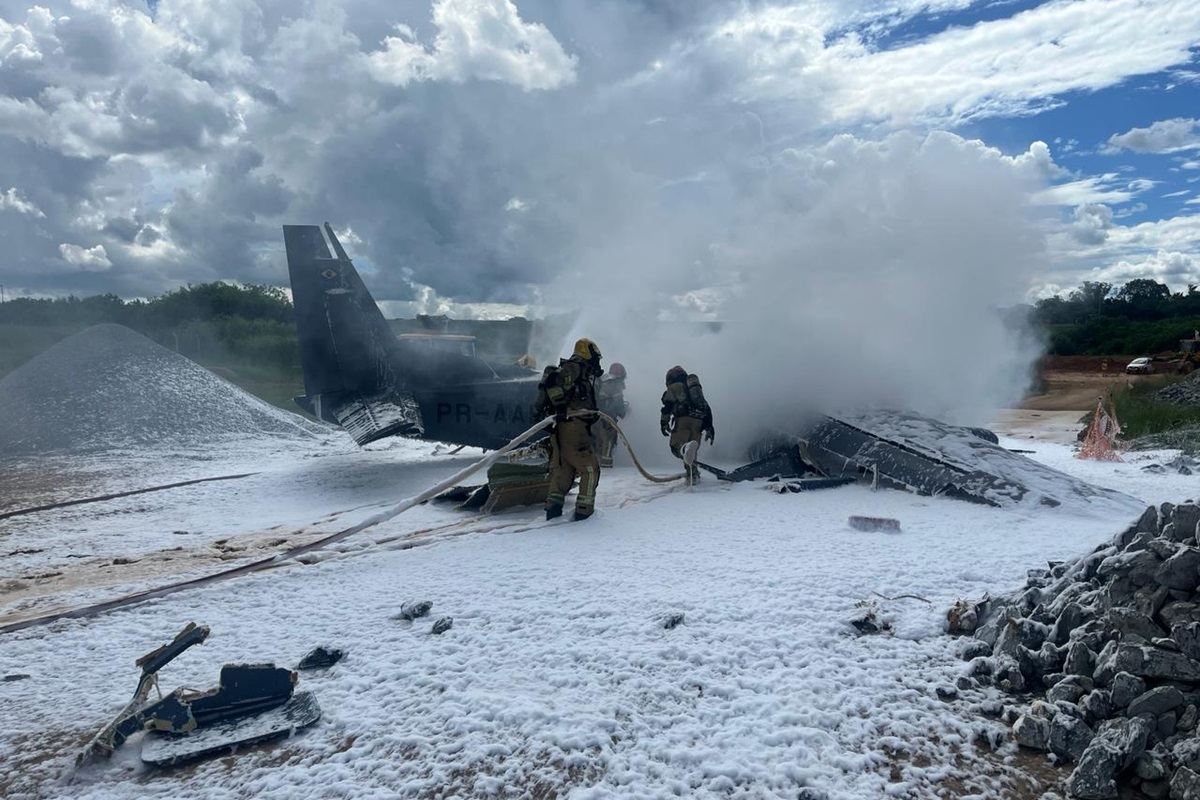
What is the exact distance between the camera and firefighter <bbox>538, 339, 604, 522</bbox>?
9031mm

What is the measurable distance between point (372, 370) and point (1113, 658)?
523 inches

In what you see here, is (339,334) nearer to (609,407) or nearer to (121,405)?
(609,407)

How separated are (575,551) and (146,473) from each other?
12.0 m

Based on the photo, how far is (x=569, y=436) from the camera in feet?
29.9

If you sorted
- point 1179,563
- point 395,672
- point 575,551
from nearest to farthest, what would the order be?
point 1179,563 → point 395,672 → point 575,551

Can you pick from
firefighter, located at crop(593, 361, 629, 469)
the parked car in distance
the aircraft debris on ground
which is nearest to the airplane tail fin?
firefighter, located at crop(593, 361, 629, 469)

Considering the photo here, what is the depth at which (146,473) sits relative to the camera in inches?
589

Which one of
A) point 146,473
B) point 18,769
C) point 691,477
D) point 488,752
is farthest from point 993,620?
point 146,473

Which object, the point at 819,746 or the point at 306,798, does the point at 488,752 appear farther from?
the point at 819,746

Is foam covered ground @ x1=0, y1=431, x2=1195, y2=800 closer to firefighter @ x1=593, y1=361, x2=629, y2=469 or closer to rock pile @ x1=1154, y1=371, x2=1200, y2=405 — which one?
firefighter @ x1=593, y1=361, x2=629, y2=469

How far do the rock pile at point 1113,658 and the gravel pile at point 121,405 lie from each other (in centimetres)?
1894

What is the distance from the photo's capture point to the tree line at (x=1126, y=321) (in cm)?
5350

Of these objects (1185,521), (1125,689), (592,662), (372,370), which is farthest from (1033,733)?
(372,370)

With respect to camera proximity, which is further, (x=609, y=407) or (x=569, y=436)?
(x=609, y=407)
